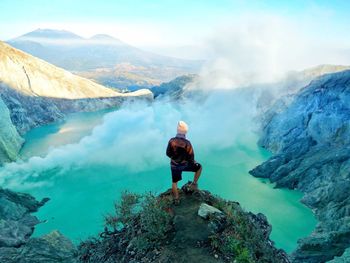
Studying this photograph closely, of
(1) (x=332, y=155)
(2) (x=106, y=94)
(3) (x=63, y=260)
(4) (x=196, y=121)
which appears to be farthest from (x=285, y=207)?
(2) (x=106, y=94)

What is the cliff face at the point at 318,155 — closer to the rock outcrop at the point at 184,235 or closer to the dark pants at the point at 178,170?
the rock outcrop at the point at 184,235

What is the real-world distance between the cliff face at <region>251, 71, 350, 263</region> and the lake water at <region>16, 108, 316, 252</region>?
5.59 feet

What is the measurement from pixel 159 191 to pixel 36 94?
6306cm

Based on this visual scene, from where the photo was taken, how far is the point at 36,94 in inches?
3563

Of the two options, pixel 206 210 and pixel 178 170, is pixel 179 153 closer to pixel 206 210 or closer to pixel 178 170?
pixel 178 170

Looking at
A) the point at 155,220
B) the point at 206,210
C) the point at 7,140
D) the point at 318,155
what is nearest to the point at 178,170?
the point at 206,210

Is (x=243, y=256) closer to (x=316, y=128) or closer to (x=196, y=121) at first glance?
(x=316, y=128)

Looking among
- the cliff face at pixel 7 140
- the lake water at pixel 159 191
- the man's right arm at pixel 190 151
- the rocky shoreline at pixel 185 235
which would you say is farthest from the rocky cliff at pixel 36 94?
the man's right arm at pixel 190 151

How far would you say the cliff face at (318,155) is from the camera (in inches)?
992

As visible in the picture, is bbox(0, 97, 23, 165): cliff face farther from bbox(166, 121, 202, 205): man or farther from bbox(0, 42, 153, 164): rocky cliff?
bbox(166, 121, 202, 205): man

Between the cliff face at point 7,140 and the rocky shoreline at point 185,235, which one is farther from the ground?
the rocky shoreline at point 185,235

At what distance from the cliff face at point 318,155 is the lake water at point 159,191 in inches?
67.1

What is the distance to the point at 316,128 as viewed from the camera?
48.5 metres

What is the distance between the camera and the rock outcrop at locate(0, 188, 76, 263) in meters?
14.5
